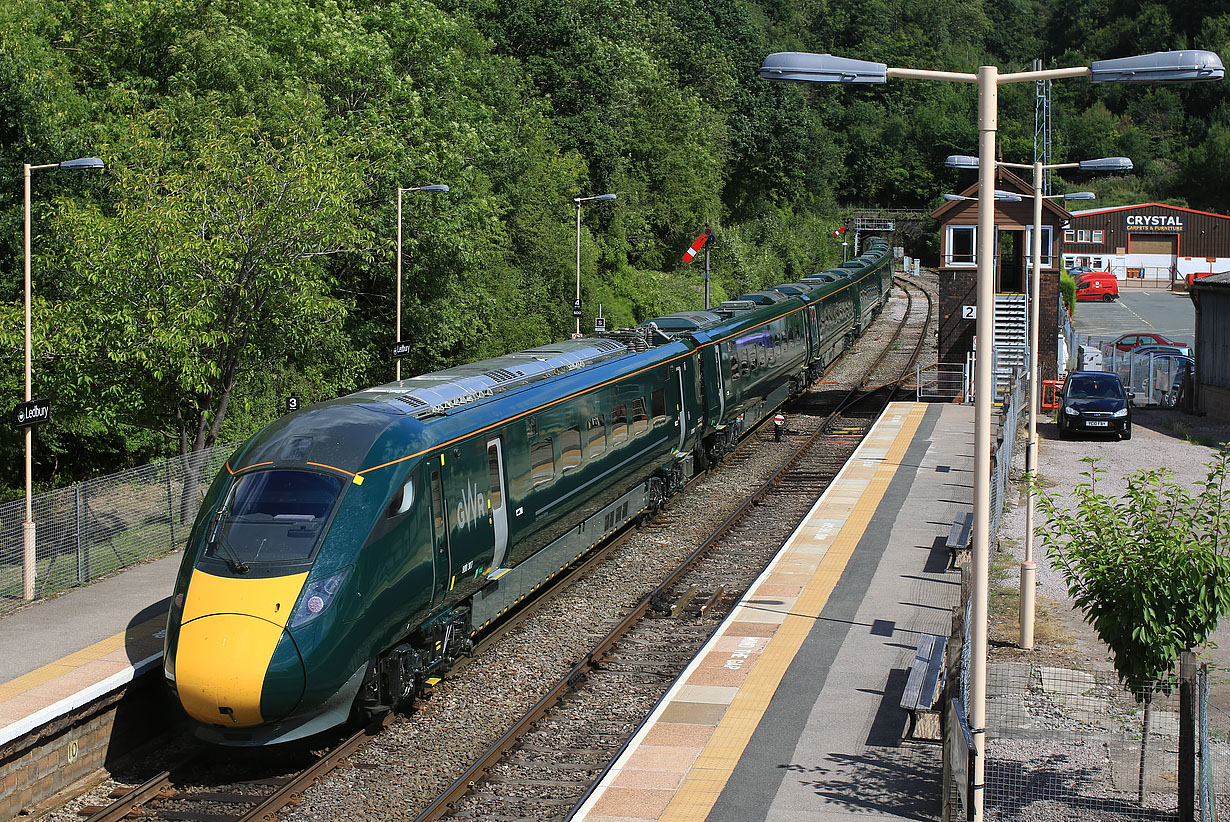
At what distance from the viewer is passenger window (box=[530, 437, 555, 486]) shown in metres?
15.1

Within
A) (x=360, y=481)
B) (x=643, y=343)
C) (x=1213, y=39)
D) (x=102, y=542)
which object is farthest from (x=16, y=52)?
(x=1213, y=39)

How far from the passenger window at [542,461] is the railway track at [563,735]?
6.52 feet

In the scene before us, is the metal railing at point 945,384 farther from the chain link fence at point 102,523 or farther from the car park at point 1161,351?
the chain link fence at point 102,523

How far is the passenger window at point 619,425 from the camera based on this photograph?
59.6 feet

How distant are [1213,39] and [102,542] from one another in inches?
4727

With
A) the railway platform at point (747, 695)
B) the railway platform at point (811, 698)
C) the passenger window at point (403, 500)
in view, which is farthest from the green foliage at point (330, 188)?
the railway platform at point (811, 698)

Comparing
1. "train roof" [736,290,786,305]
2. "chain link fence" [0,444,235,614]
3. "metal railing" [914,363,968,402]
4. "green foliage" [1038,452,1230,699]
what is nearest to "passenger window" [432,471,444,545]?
"green foliage" [1038,452,1230,699]

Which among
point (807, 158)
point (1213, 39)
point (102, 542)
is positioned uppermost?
point (1213, 39)

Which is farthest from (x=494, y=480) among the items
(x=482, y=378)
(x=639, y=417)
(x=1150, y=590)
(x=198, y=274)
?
(x=198, y=274)

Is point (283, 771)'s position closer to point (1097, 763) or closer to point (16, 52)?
Answer: point (1097, 763)

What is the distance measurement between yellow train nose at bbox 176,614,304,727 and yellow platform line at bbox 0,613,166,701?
2.44 m

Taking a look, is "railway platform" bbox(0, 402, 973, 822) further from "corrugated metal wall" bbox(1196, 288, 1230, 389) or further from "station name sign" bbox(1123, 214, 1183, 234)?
"station name sign" bbox(1123, 214, 1183, 234)

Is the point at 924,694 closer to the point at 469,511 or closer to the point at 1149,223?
the point at 469,511

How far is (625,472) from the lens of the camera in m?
18.8
